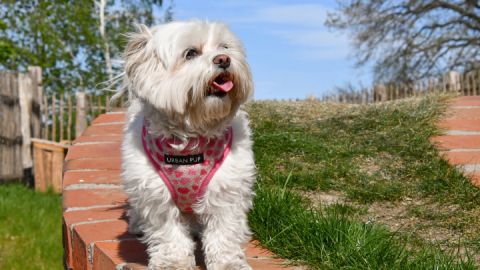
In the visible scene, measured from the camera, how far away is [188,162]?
279cm

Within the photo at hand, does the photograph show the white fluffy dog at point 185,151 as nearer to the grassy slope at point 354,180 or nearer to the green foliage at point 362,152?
the grassy slope at point 354,180

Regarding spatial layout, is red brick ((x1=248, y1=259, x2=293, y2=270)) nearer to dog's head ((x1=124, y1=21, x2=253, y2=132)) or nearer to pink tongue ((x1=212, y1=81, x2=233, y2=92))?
dog's head ((x1=124, y1=21, x2=253, y2=132))

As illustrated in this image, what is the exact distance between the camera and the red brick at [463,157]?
4.68 m

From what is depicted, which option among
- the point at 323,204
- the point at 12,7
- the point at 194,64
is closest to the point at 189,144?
the point at 194,64

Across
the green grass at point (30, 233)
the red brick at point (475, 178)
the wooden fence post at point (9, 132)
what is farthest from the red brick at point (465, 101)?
the wooden fence post at point (9, 132)

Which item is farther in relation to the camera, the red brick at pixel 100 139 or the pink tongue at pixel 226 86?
the red brick at pixel 100 139

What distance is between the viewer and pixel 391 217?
149 inches

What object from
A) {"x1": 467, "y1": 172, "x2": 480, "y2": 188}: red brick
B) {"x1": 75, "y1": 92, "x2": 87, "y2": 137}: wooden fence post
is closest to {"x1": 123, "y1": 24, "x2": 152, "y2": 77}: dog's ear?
{"x1": 467, "y1": 172, "x2": 480, "y2": 188}: red brick

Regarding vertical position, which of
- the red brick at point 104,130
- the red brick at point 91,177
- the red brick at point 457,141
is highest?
the red brick at point 104,130

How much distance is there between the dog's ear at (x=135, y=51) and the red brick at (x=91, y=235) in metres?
1.01

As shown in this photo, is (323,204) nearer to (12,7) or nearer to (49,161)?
(49,161)

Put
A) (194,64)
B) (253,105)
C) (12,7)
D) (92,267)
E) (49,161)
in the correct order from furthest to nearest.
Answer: (12,7) < (49,161) < (253,105) < (92,267) < (194,64)

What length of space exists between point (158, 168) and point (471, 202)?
2.21 meters

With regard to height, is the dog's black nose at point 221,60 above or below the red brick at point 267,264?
above
